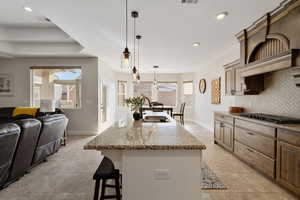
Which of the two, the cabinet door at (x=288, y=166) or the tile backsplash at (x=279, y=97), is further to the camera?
the tile backsplash at (x=279, y=97)

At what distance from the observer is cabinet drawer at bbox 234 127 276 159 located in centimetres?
243

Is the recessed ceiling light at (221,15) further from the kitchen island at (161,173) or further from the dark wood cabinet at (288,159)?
the kitchen island at (161,173)

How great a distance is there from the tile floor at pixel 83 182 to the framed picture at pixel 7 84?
3.56 m

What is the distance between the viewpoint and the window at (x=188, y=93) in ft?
27.9

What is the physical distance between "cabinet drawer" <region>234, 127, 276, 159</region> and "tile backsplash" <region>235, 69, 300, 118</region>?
658 mm

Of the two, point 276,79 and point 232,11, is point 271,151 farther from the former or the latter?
point 232,11

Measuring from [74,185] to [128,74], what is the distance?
22.4ft

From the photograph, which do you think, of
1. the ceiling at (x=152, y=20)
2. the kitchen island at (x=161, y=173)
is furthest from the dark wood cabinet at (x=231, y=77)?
the kitchen island at (x=161, y=173)

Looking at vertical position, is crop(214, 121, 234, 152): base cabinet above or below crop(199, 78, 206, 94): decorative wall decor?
below

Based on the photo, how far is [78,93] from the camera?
569 cm

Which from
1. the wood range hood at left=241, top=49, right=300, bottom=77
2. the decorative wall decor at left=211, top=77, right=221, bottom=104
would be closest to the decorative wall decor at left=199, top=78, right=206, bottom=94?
the decorative wall decor at left=211, top=77, right=221, bottom=104

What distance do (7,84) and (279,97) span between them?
24.7 ft

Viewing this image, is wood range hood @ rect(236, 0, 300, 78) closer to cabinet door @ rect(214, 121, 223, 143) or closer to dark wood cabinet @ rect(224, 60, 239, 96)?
dark wood cabinet @ rect(224, 60, 239, 96)

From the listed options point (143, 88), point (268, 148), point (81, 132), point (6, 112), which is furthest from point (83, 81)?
point (268, 148)
